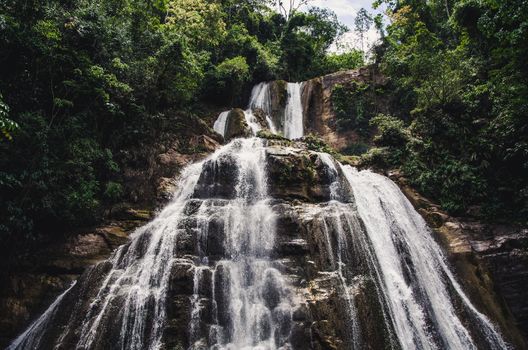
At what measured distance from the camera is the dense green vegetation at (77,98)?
10492mm

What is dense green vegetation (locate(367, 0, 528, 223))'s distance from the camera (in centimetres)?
1220

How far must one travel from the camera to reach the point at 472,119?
15727 millimetres

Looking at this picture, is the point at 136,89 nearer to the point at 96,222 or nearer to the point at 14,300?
the point at 96,222

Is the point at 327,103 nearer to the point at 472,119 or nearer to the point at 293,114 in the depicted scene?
the point at 293,114

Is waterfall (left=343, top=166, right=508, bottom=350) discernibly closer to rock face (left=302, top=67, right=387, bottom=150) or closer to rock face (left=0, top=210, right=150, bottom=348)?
rock face (left=0, top=210, right=150, bottom=348)

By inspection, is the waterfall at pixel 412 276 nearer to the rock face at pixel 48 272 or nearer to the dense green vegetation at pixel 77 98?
the rock face at pixel 48 272

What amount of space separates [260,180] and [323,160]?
→ 2.91 m

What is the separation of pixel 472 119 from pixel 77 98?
59.7 ft

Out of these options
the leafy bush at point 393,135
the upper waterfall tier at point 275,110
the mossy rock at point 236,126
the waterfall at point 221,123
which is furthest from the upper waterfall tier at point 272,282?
the upper waterfall tier at point 275,110

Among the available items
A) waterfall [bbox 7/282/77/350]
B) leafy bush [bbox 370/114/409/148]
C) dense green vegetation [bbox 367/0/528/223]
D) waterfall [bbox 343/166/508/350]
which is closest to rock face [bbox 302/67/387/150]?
dense green vegetation [bbox 367/0/528/223]

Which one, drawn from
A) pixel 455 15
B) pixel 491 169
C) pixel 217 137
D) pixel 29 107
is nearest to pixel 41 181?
pixel 29 107

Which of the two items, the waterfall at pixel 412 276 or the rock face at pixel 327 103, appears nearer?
the waterfall at pixel 412 276

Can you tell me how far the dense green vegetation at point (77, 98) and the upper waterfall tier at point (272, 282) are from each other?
3008 mm

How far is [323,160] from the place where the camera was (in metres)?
13.5
